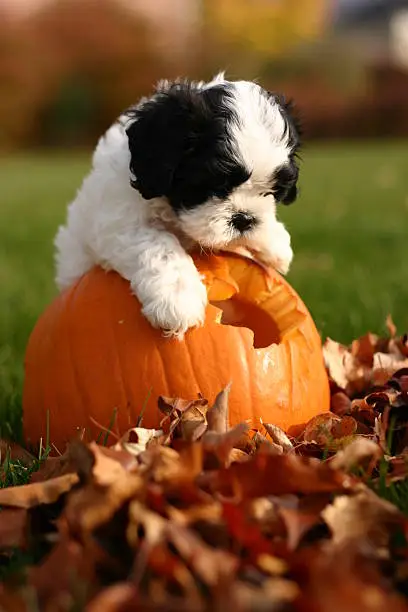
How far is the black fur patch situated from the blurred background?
630 mm

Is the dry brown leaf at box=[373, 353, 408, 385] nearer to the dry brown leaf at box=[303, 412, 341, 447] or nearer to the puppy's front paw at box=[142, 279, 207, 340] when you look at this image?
the dry brown leaf at box=[303, 412, 341, 447]

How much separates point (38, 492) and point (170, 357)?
2.51 ft

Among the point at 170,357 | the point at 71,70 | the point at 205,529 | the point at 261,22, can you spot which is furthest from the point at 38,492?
the point at 261,22

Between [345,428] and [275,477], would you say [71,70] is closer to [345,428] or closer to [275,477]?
[345,428]

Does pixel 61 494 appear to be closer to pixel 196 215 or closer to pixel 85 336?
pixel 85 336

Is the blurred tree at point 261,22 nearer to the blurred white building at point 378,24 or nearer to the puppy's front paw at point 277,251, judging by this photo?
the blurred white building at point 378,24

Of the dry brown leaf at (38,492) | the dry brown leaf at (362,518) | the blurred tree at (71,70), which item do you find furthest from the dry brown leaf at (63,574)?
the blurred tree at (71,70)

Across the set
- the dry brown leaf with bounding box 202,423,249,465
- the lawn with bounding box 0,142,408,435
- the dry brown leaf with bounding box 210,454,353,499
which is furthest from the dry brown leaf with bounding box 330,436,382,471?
the lawn with bounding box 0,142,408,435

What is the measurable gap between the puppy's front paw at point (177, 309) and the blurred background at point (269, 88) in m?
0.90

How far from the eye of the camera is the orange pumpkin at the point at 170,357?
2.95 metres

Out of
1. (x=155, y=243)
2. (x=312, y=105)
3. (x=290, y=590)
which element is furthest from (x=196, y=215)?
(x=312, y=105)

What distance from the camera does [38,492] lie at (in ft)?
7.67

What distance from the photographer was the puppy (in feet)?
9.27

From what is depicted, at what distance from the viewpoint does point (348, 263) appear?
675 cm
